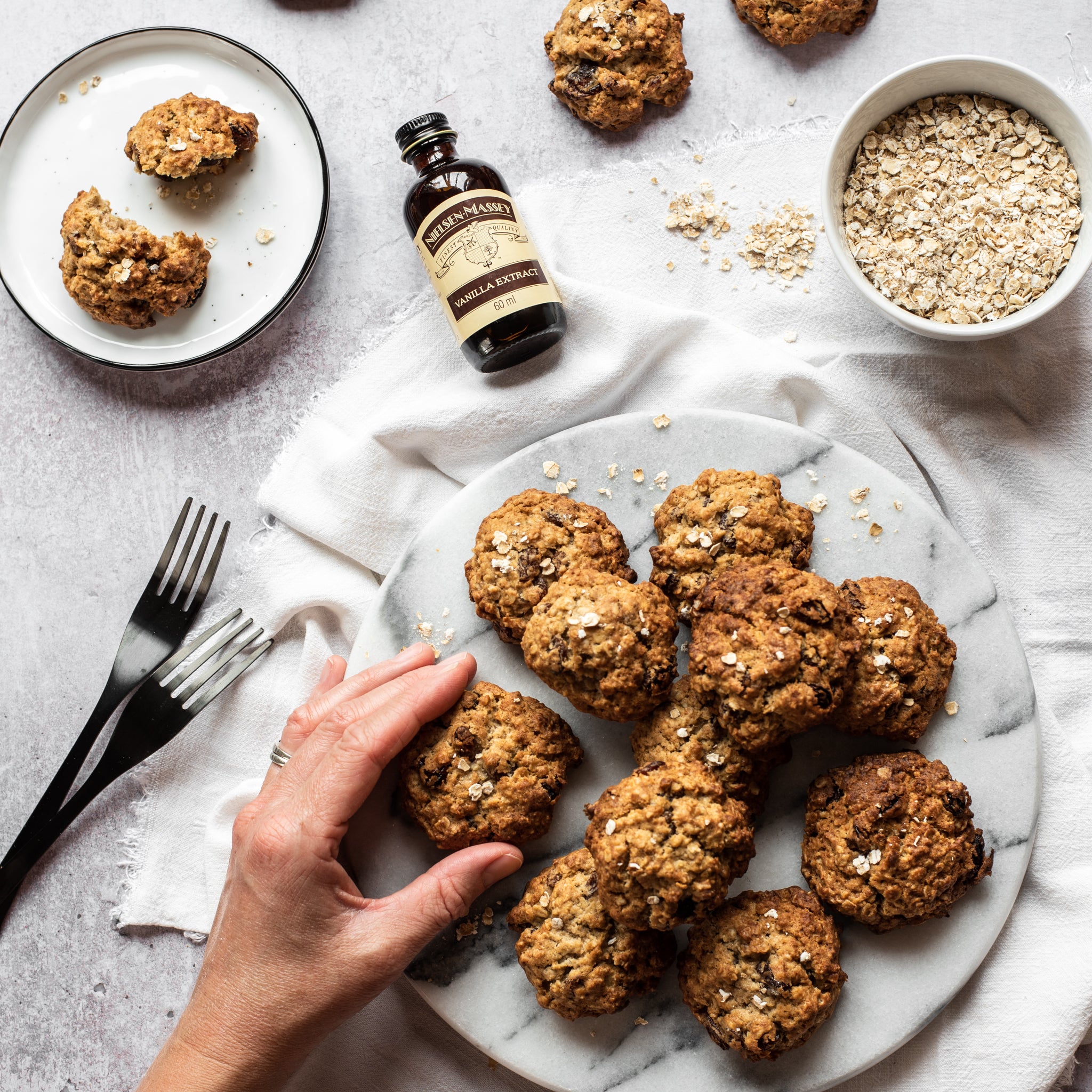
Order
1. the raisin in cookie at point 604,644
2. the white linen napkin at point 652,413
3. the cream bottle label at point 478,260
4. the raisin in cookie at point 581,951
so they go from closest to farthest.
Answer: the raisin in cookie at point 604,644 < the raisin in cookie at point 581,951 < the cream bottle label at point 478,260 < the white linen napkin at point 652,413

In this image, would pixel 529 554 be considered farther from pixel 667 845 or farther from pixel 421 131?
pixel 421 131

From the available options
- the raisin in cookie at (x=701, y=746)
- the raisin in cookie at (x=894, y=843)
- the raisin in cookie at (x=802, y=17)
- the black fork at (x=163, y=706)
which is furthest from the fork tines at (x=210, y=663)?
the raisin in cookie at (x=802, y=17)

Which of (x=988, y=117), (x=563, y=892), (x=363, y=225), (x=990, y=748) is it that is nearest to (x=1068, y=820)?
(x=990, y=748)

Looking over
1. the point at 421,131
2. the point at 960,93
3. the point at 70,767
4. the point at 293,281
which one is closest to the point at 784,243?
the point at 960,93

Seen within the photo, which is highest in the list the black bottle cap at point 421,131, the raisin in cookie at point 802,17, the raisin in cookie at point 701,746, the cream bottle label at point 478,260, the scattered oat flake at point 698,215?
the black bottle cap at point 421,131

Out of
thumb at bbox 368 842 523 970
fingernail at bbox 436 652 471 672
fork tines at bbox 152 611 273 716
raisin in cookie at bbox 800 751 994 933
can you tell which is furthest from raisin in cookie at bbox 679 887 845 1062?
fork tines at bbox 152 611 273 716

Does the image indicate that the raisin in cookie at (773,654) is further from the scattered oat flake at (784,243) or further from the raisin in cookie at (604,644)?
the scattered oat flake at (784,243)
